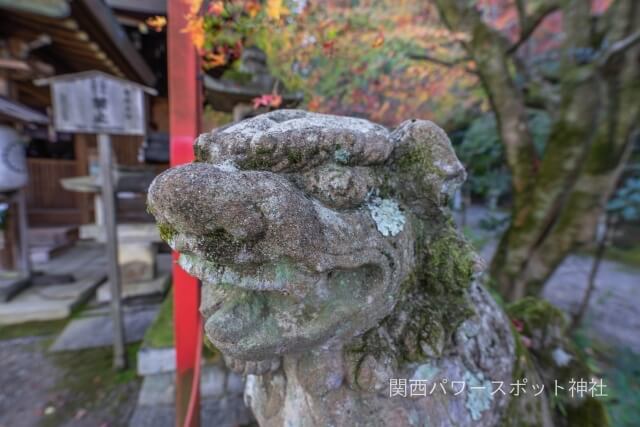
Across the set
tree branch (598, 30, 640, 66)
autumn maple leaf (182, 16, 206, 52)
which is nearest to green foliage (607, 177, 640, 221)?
tree branch (598, 30, 640, 66)

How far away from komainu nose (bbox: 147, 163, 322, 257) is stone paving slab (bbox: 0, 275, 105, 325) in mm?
4362

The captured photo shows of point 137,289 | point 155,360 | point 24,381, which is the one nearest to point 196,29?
point 155,360

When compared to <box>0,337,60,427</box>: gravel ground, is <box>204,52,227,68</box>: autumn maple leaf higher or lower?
higher

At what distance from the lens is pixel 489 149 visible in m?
7.58

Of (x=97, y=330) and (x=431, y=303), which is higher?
(x=431, y=303)

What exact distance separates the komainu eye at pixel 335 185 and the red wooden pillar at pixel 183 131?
1234 mm

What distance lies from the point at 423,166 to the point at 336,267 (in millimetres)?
408

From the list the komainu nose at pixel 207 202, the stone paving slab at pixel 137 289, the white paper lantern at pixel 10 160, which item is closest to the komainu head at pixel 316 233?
the komainu nose at pixel 207 202

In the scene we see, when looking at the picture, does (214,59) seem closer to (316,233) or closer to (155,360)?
(316,233)

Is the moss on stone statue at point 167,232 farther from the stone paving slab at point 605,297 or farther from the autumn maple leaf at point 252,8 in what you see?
the stone paving slab at point 605,297

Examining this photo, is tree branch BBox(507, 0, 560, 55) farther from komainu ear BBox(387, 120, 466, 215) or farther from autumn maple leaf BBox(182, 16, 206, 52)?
komainu ear BBox(387, 120, 466, 215)

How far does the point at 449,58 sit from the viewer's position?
170 inches

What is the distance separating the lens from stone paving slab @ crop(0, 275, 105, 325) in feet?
12.0

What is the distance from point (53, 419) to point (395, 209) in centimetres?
311
